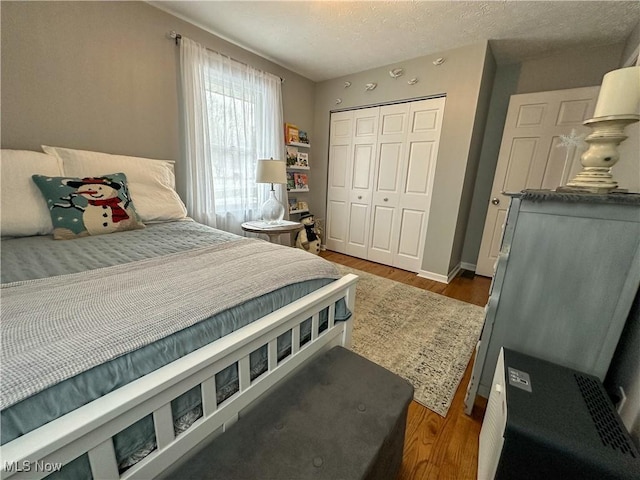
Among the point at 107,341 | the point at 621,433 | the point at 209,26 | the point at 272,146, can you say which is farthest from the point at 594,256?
the point at 209,26

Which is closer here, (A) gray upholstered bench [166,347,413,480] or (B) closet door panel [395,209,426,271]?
(A) gray upholstered bench [166,347,413,480]

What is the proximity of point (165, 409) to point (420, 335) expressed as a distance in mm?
1738

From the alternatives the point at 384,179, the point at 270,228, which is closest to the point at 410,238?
the point at 384,179

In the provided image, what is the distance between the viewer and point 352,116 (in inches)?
132

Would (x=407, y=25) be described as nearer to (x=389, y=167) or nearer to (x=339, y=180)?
(x=389, y=167)

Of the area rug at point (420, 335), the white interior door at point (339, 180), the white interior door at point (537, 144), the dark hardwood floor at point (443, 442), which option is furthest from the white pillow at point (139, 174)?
the white interior door at point (537, 144)

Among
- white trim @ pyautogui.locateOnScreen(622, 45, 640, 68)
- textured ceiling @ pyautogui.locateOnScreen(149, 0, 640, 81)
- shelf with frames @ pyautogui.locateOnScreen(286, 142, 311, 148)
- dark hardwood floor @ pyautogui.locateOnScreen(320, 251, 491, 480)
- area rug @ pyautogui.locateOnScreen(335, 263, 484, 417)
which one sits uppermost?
textured ceiling @ pyautogui.locateOnScreen(149, 0, 640, 81)

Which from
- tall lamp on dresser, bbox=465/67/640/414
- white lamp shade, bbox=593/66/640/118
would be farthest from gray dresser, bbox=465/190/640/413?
white lamp shade, bbox=593/66/640/118

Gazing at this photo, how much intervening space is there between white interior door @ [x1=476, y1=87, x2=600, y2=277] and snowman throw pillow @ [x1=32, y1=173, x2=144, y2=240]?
316 cm

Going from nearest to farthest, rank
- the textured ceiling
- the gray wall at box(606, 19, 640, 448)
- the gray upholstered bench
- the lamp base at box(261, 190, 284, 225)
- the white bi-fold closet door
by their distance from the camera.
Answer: the gray upholstered bench, the gray wall at box(606, 19, 640, 448), the textured ceiling, the lamp base at box(261, 190, 284, 225), the white bi-fold closet door

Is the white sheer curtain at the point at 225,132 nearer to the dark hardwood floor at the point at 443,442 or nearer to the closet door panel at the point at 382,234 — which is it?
the closet door panel at the point at 382,234

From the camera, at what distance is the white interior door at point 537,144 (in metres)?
2.50

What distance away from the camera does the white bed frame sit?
45 cm

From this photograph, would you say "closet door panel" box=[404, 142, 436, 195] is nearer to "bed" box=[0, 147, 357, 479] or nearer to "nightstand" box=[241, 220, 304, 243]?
"nightstand" box=[241, 220, 304, 243]
